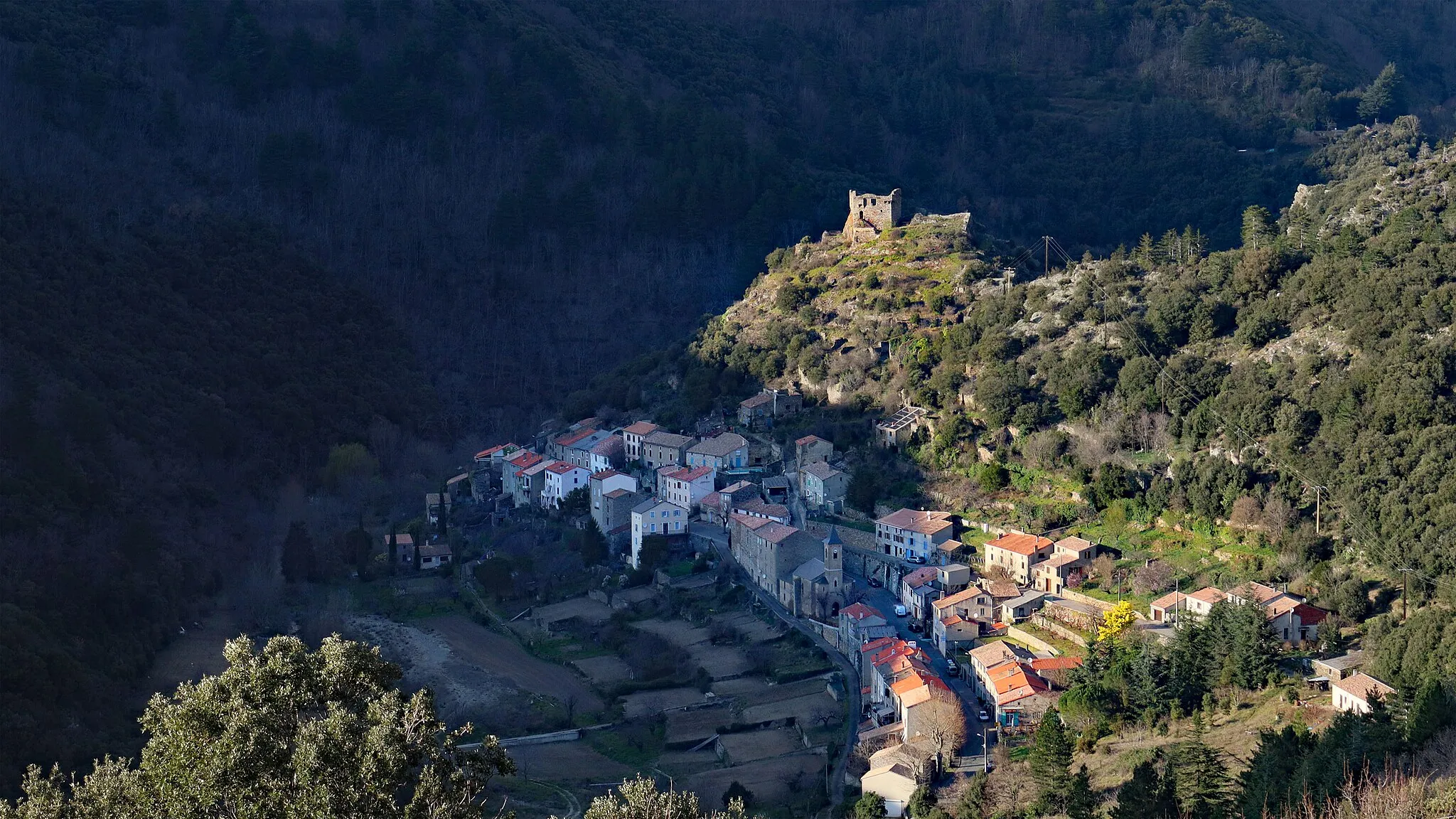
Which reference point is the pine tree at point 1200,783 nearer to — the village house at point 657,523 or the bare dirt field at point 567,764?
the bare dirt field at point 567,764

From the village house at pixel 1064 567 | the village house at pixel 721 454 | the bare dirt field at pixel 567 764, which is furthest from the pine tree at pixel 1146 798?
the village house at pixel 721 454

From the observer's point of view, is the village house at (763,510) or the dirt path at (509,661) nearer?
the dirt path at (509,661)

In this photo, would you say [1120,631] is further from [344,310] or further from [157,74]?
[157,74]

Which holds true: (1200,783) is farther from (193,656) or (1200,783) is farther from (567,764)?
(193,656)

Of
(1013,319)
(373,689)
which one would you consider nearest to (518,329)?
(1013,319)

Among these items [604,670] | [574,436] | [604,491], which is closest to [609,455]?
[574,436]
